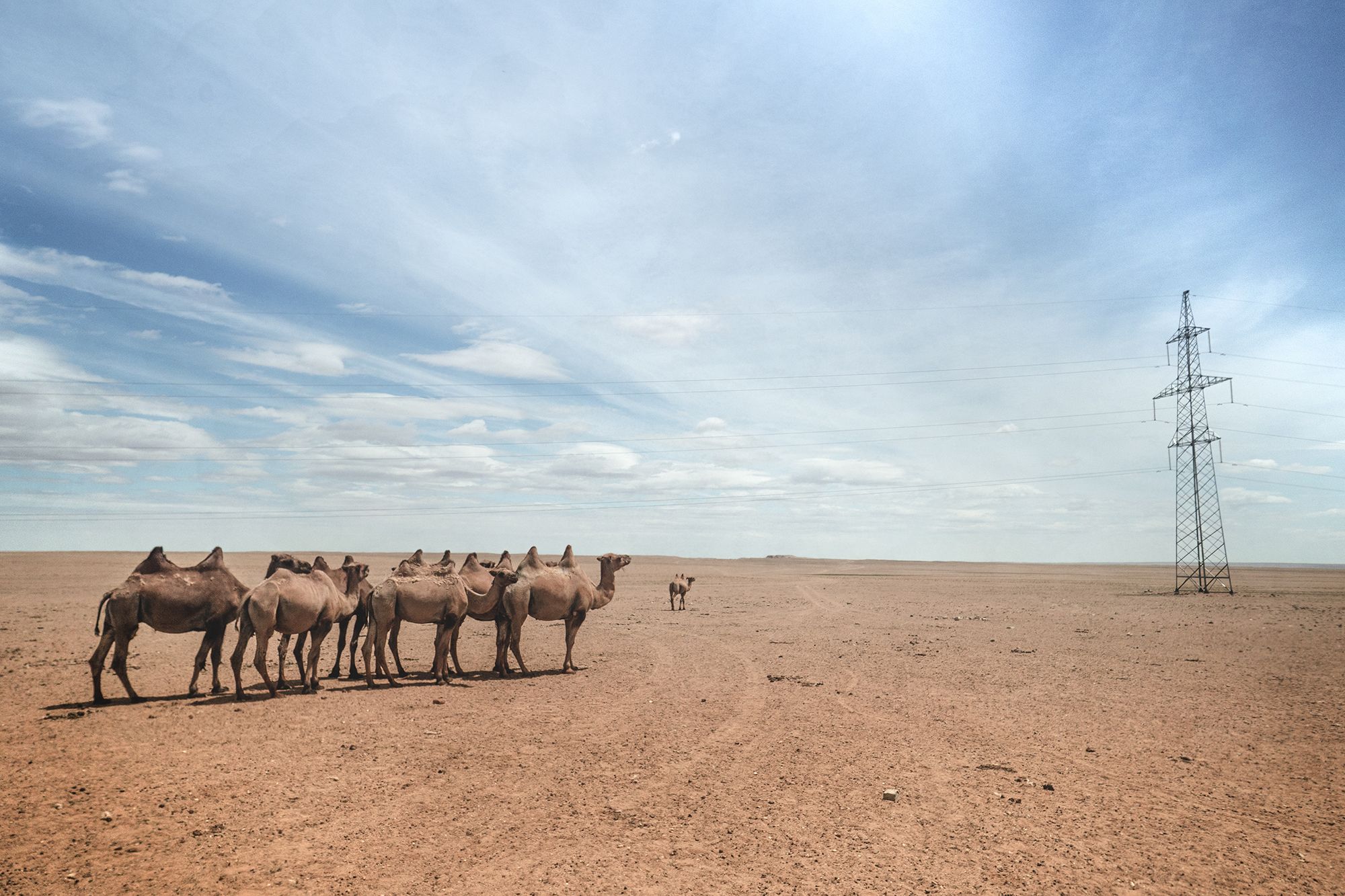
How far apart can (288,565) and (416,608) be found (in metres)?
2.80

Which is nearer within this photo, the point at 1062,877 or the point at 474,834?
the point at 1062,877

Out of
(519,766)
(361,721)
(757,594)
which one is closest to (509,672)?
(361,721)

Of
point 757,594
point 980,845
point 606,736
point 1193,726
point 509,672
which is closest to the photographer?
point 980,845

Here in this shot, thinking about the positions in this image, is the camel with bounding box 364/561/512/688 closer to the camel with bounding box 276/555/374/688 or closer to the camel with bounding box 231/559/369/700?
the camel with bounding box 276/555/374/688

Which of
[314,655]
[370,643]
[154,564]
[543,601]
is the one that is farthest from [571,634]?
[154,564]

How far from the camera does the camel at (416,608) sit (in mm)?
15758

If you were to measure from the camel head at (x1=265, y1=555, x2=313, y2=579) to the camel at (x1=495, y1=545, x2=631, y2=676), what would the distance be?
4.25m

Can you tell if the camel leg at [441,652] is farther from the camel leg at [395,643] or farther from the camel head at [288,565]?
the camel head at [288,565]

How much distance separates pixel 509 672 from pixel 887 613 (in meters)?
24.0

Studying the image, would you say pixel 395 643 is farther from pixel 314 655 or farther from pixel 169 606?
pixel 169 606

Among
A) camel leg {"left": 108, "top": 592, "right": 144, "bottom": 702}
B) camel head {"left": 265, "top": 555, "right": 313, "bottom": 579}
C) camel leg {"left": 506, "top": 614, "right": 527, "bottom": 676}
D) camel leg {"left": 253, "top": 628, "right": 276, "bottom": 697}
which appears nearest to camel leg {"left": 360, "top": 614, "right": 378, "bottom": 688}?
camel head {"left": 265, "top": 555, "right": 313, "bottom": 579}

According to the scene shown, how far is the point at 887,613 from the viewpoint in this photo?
36406mm

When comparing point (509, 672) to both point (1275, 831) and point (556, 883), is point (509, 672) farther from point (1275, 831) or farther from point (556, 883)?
point (1275, 831)

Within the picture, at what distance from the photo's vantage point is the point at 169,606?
13.5 meters
